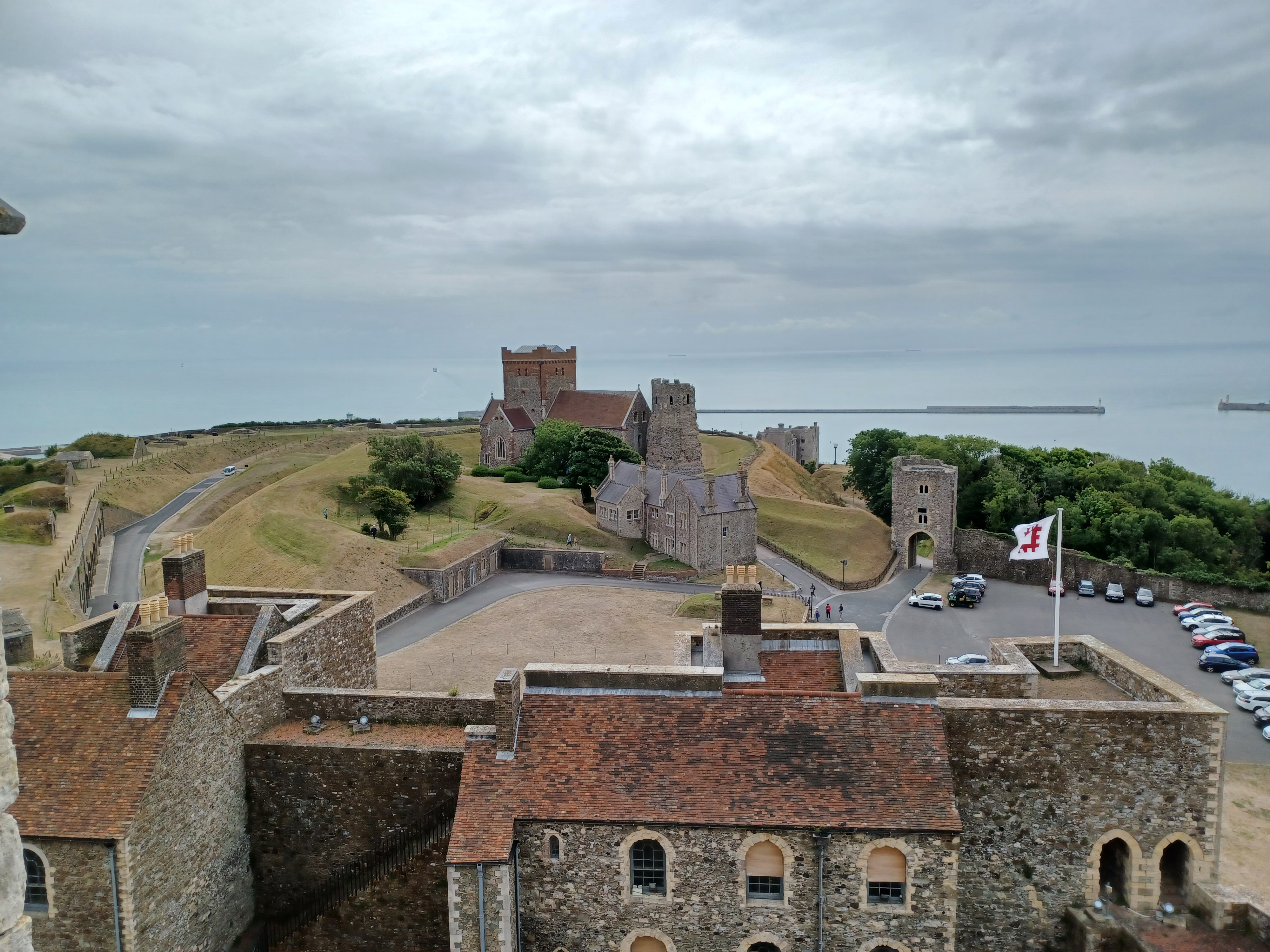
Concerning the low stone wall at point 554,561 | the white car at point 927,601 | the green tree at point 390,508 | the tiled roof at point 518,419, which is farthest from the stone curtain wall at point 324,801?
the tiled roof at point 518,419

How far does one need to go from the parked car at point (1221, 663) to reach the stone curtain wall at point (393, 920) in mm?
37350

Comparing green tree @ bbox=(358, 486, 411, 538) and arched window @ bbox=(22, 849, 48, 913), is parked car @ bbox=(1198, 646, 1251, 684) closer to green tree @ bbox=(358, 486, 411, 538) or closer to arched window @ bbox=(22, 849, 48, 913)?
arched window @ bbox=(22, 849, 48, 913)

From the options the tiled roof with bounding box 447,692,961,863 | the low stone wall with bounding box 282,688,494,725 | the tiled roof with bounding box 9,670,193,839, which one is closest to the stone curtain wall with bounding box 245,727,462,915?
the low stone wall with bounding box 282,688,494,725

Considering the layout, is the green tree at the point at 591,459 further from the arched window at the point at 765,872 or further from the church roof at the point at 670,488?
the arched window at the point at 765,872

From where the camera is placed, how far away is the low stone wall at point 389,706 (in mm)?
19172

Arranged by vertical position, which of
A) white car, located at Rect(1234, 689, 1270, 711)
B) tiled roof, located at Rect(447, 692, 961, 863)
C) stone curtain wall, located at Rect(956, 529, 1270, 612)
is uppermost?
tiled roof, located at Rect(447, 692, 961, 863)

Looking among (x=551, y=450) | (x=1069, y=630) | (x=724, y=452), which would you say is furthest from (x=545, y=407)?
(x=1069, y=630)

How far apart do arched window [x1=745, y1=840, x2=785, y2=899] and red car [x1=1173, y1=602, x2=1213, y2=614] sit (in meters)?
42.7

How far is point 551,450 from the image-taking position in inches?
3231

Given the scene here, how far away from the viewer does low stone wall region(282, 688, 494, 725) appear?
1917cm

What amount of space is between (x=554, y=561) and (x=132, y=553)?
93.8ft

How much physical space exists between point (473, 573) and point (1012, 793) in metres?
40.9

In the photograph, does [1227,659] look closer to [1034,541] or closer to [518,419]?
[1034,541]

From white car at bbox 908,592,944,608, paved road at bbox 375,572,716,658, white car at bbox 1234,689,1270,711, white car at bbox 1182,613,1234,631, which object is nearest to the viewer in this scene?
white car at bbox 1234,689,1270,711
